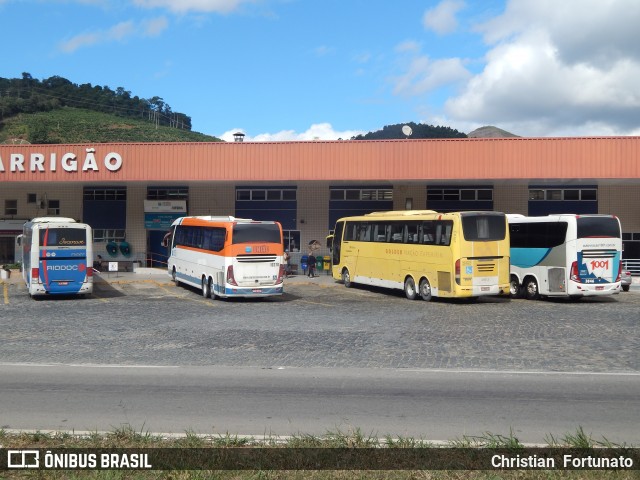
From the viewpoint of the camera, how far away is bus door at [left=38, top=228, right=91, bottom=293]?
26.0 m

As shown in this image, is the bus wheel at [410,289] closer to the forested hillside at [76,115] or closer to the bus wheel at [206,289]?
the bus wheel at [206,289]

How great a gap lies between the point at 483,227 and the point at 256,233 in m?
8.36

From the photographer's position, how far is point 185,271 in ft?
100.0

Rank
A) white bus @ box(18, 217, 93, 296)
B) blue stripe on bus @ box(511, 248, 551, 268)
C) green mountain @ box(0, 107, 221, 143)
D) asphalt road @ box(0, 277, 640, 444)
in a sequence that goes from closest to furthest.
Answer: asphalt road @ box(0, 277, 640, 444) → white bus @ box(18, 217, 93, 296) → blue stripe on bus @ box(511, 248, 551, 268) → green mountain @ box(0, 107, 221, 143)

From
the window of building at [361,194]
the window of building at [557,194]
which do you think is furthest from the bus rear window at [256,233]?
the window of building at [557,194]

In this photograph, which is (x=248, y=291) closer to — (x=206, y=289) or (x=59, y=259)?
(x=206, y=289)

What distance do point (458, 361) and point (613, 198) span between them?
89.7ft

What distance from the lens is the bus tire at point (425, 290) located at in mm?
26078

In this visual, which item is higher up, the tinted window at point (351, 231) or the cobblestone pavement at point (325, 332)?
the tinted window at point (351, 231)

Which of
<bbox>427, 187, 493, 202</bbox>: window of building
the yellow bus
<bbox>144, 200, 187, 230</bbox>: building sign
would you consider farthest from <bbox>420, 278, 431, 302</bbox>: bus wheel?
<bbox>144, 200, 187, 230</bbox>: building sign

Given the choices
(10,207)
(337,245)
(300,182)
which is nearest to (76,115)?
(10,207)

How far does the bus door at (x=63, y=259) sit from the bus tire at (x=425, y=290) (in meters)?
13.1

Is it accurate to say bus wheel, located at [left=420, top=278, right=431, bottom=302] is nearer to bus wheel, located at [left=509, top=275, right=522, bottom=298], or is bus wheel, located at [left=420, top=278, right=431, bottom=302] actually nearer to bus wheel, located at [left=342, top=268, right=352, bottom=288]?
bus wheel, located at [left=509, top=275, right=522, bottom=298]

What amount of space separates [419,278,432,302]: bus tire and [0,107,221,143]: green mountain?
85.7 metres
